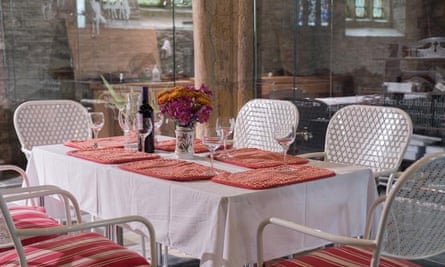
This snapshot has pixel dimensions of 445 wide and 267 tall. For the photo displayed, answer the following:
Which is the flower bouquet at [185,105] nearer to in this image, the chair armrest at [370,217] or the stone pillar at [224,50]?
the chair armrest at [370,217]

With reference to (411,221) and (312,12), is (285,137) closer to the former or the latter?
(411,221)

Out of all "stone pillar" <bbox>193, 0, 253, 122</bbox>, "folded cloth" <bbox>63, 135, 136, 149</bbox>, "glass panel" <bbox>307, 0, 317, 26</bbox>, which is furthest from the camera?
"glass panel" <bbox>307, 0, 317, 26</bbox>

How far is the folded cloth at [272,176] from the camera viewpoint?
2.01 metres

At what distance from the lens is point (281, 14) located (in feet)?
18.2

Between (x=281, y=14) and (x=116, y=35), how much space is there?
1623 mm

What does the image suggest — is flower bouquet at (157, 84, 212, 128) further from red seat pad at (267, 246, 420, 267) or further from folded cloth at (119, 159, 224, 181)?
red seat pad at (267, 246, 420, 267)

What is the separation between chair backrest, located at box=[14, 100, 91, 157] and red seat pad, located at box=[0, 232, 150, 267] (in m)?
1.42

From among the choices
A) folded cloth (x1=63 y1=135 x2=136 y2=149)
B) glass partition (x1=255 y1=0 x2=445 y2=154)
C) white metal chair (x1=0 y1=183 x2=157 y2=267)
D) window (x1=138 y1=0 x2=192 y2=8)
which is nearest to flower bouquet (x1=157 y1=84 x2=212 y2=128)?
folded cloth (x1=63 y1=135 x2=136 y2=149)

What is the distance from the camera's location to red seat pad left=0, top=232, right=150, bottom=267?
195 centimetres

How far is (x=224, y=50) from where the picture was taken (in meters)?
4.98

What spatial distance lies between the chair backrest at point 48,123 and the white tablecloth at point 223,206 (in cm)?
A: 101

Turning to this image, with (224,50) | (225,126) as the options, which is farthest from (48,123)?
(224,50)

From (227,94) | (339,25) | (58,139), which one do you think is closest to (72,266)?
(58,139)

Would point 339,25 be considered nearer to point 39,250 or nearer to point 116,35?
point 116,35
